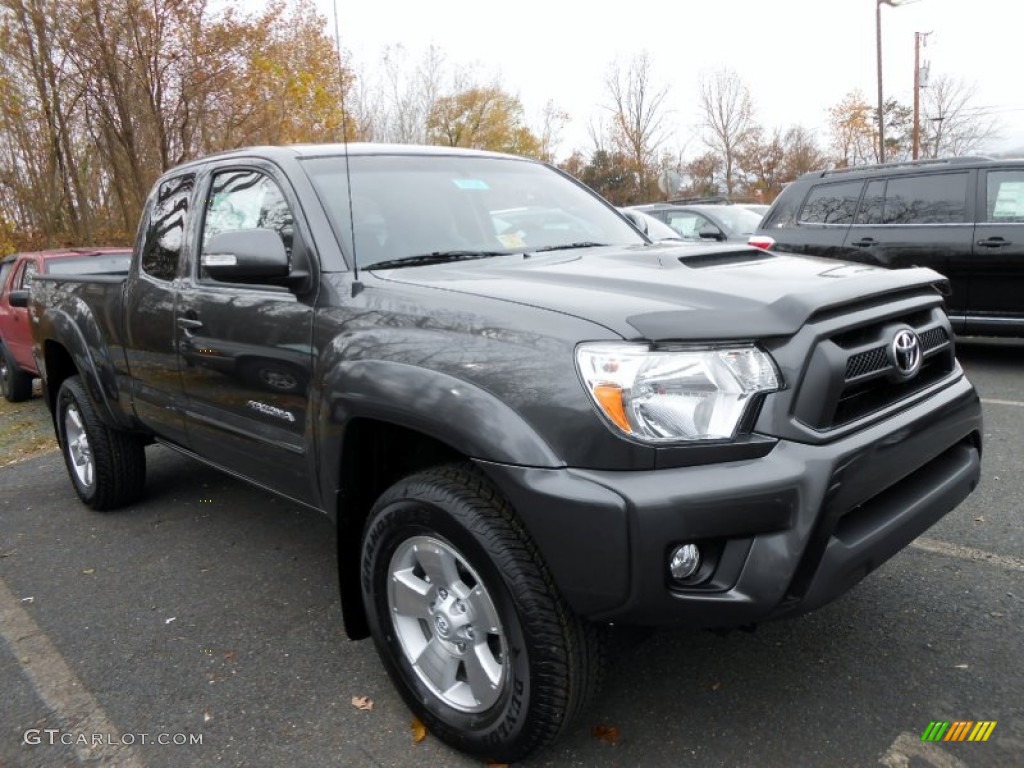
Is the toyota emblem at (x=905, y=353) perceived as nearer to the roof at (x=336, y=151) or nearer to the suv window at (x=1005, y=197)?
the roof at (x=336, y=151)

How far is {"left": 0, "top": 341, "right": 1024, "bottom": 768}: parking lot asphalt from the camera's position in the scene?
233 centimetres

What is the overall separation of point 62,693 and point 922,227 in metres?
7.58

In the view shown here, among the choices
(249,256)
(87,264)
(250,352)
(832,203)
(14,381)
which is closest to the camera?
(249,256)

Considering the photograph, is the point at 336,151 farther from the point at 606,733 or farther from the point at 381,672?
the point at 606,733

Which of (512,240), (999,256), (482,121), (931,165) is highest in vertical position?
(482,121)

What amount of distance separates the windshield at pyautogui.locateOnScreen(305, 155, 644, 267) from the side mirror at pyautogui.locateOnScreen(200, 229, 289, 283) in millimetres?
239

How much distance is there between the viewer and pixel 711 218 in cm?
1096

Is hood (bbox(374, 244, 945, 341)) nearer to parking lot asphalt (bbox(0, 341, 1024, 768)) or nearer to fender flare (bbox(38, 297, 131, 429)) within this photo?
parking lot asphalt (bbox(0, 341, 1024, 768))

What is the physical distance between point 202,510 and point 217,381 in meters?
1.71

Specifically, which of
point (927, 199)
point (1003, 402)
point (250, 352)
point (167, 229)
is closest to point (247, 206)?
point (250, 352)

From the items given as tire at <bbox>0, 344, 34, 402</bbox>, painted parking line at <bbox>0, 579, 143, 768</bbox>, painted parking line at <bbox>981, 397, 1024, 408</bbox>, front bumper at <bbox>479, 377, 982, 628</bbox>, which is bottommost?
painted parking line at <bbox>0, 579, 143, 768</bbox>

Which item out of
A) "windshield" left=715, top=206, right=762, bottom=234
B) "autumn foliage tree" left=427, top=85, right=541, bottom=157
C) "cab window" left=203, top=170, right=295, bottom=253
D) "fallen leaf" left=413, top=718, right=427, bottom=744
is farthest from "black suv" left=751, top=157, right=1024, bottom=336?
"autumn foliage tree" left=427, top=85, right=541, bottom=157

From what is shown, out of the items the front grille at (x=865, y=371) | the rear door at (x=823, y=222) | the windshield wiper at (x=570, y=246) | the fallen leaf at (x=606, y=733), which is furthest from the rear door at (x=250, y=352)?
the rear door at (x=823, y=222)

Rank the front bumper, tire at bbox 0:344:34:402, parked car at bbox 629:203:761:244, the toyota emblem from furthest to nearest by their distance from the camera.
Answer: parked car at bbox 629:203:761:244, tire at bbox 0:344:34:402, the toyota emblem, the front bumper
